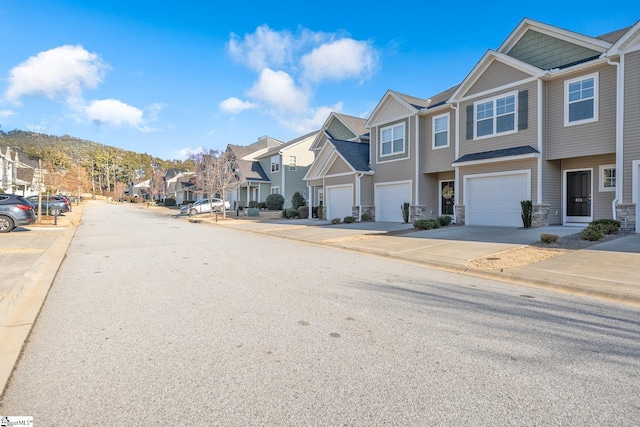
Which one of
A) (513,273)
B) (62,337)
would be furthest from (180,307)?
(513,273)

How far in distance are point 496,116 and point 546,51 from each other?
321cm

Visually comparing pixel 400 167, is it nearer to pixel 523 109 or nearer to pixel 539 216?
pixel 523 109

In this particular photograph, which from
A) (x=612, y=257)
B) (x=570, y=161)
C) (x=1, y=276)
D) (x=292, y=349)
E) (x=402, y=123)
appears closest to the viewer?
(x=292, y=349)

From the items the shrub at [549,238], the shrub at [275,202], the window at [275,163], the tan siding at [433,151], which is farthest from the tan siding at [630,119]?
the window at [275,163]

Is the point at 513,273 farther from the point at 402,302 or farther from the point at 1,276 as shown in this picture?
the point at 1,276

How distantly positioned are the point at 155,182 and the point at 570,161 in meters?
70.0

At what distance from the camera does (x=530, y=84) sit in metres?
14.7

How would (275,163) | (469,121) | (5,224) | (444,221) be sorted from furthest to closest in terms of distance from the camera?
1. (275,163)
2. (469,121)
3. (444,221)
4. (5,224)

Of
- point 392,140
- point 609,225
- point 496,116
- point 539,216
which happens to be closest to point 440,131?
point 392,140

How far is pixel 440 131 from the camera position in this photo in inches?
741

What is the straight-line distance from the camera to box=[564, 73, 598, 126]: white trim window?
1326cm

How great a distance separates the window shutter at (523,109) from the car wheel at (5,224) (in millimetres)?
21235

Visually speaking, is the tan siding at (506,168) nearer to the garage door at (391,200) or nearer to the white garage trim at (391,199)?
the white garage trim at (391,199)

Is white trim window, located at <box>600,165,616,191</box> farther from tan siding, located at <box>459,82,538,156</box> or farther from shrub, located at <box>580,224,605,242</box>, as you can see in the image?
shrub, located at <box>580,224,605,242</box>
